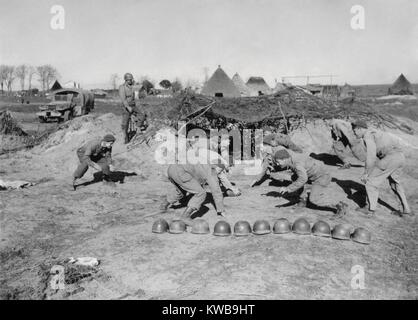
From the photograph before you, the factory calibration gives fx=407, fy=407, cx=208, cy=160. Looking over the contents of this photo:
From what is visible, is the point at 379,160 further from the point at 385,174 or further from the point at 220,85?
the point at 220,85

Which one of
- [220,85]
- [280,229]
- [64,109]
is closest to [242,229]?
[280,229]

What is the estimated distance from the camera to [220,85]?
3278 centimetres

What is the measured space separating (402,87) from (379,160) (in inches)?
1858

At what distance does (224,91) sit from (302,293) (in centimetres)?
2880

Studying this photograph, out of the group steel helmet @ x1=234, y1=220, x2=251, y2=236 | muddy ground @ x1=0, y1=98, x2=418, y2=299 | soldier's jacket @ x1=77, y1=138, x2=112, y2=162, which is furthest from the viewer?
soldier's jacket @ x1=77, y1=138, x2=112, y2=162

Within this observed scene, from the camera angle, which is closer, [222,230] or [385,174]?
[222,230]

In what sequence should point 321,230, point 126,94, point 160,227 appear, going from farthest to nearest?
1. point 126,94
2. point 160,227
3. point 321,230

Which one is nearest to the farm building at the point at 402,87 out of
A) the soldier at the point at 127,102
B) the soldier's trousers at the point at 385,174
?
the soldier at the point at 127,102

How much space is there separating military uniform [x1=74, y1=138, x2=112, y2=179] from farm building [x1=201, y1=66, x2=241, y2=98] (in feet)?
75.9

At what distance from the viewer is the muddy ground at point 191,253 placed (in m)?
4.94

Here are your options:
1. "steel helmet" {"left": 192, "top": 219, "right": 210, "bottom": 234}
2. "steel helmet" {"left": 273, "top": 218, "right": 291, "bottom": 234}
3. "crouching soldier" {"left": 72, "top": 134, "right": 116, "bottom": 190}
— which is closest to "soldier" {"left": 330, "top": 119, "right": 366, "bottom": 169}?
"steel helmet" {"left": 273, "top": 218, "right": 291, "bottom": 234}

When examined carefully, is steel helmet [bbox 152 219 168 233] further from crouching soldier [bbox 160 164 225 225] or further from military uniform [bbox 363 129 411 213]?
military uniform [bbox 363 129 411 213]

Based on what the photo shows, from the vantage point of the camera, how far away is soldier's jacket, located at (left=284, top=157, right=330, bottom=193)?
741 cm

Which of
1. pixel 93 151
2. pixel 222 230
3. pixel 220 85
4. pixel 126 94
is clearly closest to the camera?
pixel 222 230
